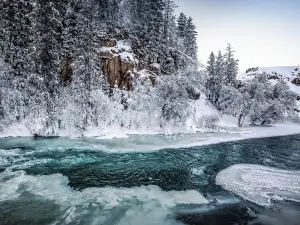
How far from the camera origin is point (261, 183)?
11867 millimetres

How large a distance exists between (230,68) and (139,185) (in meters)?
42.3

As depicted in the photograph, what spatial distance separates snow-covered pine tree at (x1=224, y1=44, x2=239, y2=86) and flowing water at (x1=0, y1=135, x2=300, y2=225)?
3097 cm

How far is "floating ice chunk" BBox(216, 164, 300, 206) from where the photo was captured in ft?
34.2

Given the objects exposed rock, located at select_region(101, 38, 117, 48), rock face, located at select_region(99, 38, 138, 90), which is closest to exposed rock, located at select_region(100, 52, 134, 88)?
rock face, located at select_region(99, 38, 138, 90)

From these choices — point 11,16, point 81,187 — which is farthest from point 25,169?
point 11,16

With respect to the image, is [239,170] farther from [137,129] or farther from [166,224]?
[137,129]

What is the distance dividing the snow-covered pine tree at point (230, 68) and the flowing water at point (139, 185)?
102ft

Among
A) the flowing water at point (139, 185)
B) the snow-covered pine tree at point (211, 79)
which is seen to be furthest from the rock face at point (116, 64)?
the snow-covered pine tree at point (211, 79)

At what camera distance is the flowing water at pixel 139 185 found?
27.4ft

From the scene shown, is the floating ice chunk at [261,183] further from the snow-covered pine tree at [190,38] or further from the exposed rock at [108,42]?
the snow-covered pine tree at [190,38]

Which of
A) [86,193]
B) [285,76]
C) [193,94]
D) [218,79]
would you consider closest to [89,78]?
[86,193]

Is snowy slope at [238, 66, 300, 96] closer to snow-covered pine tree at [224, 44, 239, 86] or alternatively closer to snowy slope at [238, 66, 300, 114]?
snowy slope at [238, 66, 300, 114]

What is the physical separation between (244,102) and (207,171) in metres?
23.5

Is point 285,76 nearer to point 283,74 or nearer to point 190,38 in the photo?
point 283,74
